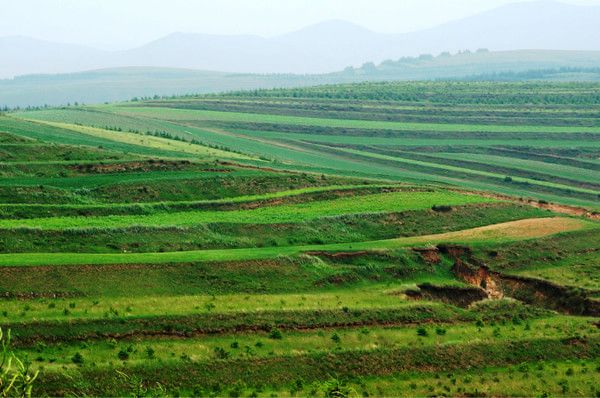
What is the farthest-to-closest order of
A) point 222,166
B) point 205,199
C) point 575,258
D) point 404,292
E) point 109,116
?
1. point 109,116
2. point 222,166
3. point 205,199
4. point 575,258
5. point 404,292

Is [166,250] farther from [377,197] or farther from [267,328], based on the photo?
[377,197]

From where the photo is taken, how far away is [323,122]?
135750mm

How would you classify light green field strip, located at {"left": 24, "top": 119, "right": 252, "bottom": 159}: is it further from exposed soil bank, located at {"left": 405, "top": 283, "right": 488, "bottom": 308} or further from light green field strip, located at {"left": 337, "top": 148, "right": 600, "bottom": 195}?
exposed soil bank, located at {"left": 405, "top": 283, "right": 488, "bottom": 308}

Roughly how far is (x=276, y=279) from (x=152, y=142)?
49428 mm

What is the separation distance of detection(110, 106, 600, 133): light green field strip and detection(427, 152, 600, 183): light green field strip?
1750cm

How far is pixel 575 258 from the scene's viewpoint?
180 feet

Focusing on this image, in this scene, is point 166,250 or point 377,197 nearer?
point 166,250

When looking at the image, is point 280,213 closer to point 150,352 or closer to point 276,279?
point 276,279

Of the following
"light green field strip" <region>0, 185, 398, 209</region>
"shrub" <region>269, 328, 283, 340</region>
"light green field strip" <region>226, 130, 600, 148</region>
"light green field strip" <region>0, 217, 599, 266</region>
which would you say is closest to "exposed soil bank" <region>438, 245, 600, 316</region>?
"light green field strip" <region>0, 217, 599, 266</region>

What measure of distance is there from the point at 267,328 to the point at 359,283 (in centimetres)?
913

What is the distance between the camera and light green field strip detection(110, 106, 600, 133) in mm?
130500

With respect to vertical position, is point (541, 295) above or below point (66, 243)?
below

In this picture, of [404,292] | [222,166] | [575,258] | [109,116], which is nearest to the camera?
[404,292]

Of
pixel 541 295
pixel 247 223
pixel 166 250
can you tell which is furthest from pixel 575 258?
pixel 166 250
